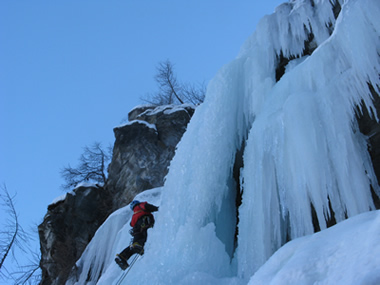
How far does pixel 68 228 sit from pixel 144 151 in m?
2.83

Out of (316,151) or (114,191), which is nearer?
(316,151)

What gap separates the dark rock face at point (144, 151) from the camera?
9336 millimetres

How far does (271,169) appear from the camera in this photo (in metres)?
4.20

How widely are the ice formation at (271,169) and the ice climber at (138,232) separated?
0.46 metres

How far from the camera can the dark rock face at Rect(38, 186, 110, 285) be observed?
889cm

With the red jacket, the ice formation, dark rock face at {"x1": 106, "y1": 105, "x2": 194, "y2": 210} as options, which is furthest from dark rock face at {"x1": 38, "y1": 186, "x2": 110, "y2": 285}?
the red jacket

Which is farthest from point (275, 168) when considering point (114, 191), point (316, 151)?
point (114, 191)

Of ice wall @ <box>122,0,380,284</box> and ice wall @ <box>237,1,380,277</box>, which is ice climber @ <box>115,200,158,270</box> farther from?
ice wall @ <box>237,1,380,277</box>

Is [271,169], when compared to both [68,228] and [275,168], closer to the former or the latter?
[275,168]

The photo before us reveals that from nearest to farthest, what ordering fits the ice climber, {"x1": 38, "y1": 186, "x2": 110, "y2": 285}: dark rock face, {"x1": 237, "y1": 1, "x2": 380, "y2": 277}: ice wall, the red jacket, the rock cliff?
{"x1": 237, "y1": 1, "x2": 380, "y2": 277}: ice wall < the ice climber < the red jacket < {"x1": 38, "y1": 186, "x2": 110, "y2": 285}: dark rock face < the rock cliff

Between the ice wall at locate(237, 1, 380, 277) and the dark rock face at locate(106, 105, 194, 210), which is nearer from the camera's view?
the ice wall at locate(237, 1, 380, 277)

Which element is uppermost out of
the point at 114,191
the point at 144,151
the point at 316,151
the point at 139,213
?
the point at 144,151

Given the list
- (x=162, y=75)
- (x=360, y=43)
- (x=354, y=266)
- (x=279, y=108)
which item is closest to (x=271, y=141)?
(x=279, y=108)

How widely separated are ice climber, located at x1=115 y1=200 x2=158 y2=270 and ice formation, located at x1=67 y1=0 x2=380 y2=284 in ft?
1.52
